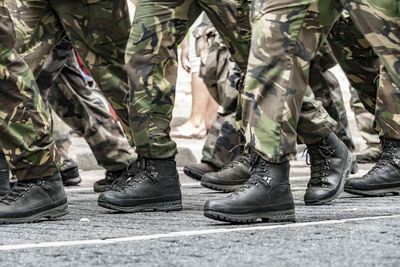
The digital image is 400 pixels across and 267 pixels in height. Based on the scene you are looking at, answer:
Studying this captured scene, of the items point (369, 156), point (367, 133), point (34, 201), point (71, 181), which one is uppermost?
point (34, 201)

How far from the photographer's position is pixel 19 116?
3.35 metres

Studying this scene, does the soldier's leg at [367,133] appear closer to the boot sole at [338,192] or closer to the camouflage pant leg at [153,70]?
the boot sole at [338,192]

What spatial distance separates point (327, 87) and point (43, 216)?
198cm

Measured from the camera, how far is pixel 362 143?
8898 mm

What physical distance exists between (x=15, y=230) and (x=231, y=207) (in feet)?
2.42

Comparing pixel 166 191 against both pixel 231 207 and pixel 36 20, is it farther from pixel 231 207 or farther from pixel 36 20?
pixel 36 20

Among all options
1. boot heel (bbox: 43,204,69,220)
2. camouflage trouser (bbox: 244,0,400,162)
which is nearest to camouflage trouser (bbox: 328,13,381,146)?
camouflage trouser (bbox: 244,0,400,162)

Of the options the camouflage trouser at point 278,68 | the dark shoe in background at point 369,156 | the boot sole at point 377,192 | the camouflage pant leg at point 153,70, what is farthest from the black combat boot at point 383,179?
the dark shoe in background at point 369,156

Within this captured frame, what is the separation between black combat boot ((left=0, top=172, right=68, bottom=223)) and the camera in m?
3.41

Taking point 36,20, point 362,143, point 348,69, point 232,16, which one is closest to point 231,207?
point 232,16

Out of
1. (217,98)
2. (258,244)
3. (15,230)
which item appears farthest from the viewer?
(217,98)

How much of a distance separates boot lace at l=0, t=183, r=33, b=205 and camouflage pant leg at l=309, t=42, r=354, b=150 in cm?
191

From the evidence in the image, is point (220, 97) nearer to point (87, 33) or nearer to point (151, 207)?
point (87, 33)

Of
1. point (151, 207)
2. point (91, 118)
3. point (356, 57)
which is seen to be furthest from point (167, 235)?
point (91, 118)
